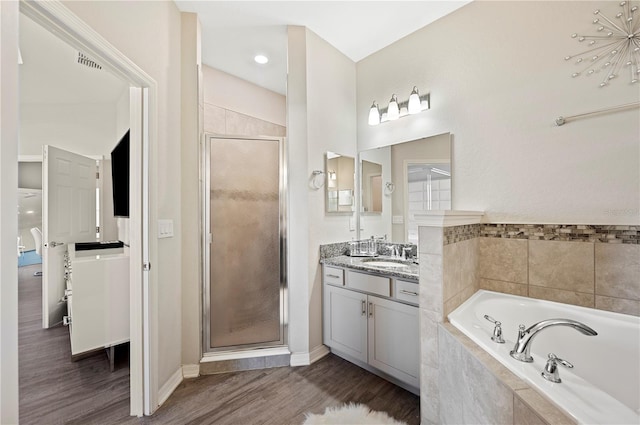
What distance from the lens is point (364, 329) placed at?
6.97 ft

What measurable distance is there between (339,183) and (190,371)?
1.94 metres

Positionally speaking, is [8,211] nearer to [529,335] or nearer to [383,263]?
[529,335]

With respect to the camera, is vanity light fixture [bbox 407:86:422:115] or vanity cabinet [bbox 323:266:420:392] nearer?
vanity cabinet [bbox 323:266:420:392]

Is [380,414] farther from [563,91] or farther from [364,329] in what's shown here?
[563,91]

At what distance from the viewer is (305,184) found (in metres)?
2.32

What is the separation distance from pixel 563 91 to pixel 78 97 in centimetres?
466

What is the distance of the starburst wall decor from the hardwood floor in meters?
2.26

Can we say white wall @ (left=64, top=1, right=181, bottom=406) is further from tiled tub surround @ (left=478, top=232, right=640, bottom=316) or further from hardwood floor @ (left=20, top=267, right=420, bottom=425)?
tiled tub surround @ (left=478, top=232, right=640, bottom=316)

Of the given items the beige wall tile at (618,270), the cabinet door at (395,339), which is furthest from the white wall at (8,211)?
the beige wall tile at (618,270)

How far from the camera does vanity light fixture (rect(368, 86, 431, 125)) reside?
92.2 inches

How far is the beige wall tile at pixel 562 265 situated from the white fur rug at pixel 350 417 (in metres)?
1.27

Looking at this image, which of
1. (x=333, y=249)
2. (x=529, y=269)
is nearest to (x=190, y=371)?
(x=333, y=249)

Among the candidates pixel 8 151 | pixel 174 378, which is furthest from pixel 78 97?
pixel 174 378

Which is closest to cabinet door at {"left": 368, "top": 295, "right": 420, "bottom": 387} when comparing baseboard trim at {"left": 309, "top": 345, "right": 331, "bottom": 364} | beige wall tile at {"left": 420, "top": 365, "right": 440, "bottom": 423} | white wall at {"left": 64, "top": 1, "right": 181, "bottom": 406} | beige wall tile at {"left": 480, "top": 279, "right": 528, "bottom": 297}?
beige wall tile at {"left": 420, "top": 365, "right": 440, "bottom": 423}
